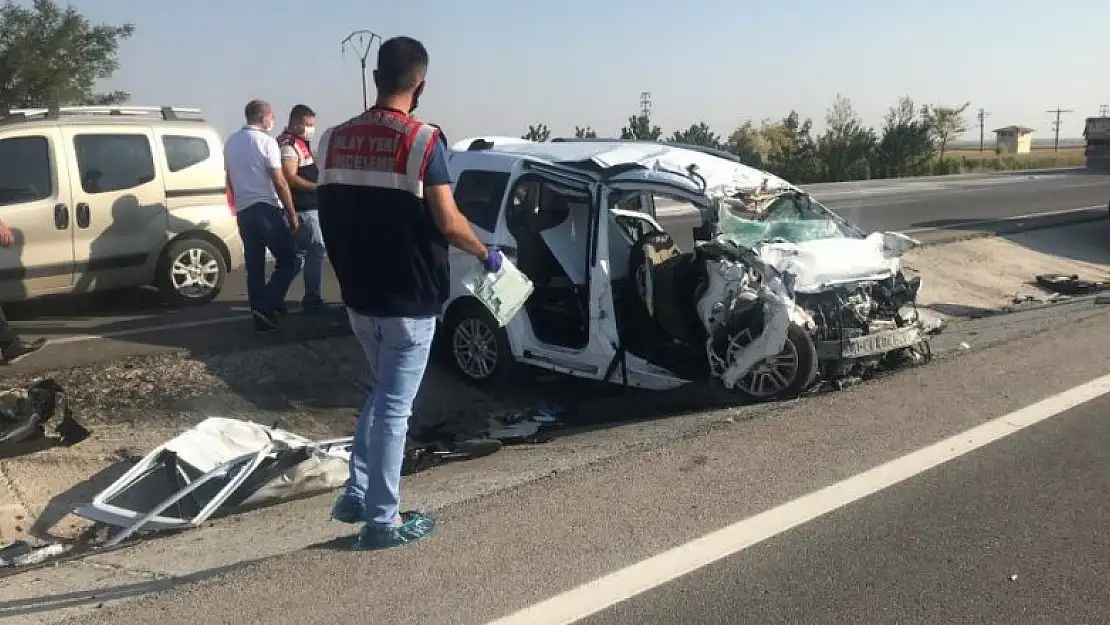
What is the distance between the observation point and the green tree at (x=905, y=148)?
59.7 metres

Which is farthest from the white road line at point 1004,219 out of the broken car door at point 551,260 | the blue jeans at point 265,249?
the blue jeans at point 265,249

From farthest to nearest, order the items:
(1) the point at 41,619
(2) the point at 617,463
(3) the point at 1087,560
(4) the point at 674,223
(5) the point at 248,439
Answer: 1. (4) the point at 674,223
2. (5) the point at 248,439
3. (2) the point at 617,463
4. (3) the point at 1087,560
5. (1) the point at 41,619

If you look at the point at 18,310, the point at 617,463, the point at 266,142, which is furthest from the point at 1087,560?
the point at 18,310

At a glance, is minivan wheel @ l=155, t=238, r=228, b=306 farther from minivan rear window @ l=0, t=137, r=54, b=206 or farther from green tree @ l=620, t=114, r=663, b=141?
green tree @ l=620, t=114, r=663, b=141

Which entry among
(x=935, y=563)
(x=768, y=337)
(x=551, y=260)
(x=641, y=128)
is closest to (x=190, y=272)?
(x=551, y=260)

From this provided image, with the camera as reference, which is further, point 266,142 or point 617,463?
point 266,142

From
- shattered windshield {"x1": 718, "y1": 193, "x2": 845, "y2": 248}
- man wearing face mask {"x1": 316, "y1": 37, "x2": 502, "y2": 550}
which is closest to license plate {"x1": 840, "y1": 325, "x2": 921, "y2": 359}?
shattered windshield {"x1": 718, "y1": 193, "x2": 845, "y2": 248}

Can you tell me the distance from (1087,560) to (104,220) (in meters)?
8.13

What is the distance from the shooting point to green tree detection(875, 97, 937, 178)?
5966 cm

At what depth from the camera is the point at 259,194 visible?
26.6 feet

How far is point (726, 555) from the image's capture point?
393 cm

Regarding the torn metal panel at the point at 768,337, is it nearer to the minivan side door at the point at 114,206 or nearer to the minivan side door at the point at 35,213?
the minivan side door at the point at 114,206

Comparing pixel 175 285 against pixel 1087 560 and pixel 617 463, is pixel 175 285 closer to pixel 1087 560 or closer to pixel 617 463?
pixel 617 463

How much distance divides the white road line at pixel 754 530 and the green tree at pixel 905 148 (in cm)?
5632
